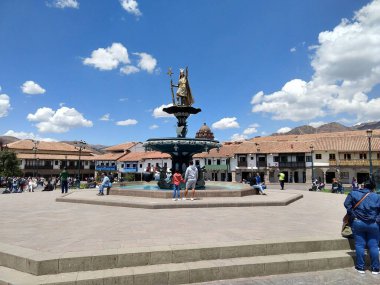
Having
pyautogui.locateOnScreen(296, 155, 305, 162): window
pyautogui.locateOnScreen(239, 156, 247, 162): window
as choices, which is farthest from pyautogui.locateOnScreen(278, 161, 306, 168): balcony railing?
pyautogui.locateOnScreen(239, 156, 247, 162): window

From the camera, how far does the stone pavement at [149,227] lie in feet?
19.1

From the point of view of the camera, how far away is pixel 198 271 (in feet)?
16.2

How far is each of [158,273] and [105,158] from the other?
70989mm

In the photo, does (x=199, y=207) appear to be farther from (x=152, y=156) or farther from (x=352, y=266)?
(x=152, y=156)

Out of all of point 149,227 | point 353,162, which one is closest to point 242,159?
point 353,162

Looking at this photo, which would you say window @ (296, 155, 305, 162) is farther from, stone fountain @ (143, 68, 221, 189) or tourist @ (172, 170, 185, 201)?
tourist @ (172, 170, 185, 201)

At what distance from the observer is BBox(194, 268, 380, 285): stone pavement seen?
16.1ft

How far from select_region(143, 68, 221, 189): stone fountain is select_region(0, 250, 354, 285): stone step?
10.9 metres

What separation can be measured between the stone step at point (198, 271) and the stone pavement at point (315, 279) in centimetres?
12

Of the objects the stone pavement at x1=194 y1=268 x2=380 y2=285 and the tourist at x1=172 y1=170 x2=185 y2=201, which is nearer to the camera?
the stone pavement at x1=194 y1=268 x2=380 y2=285

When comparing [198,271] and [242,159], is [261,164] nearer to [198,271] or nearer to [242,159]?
[242,159]

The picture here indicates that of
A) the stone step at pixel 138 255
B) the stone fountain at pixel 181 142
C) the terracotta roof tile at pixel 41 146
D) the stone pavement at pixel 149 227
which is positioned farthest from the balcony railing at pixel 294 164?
the terracotta roof tile at pixel 41 146

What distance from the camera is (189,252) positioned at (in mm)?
5309

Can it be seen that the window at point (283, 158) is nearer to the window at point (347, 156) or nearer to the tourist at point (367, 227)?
the window at point (347, 156)
